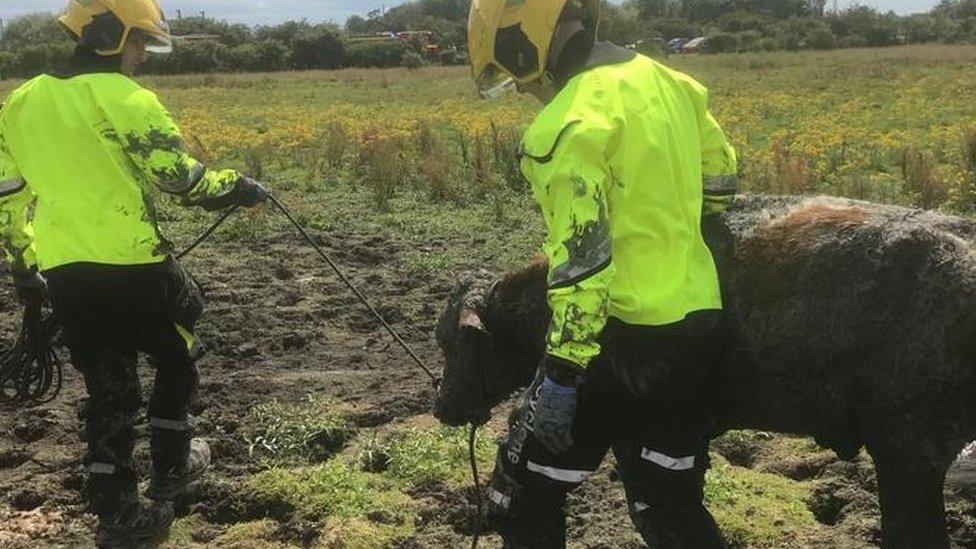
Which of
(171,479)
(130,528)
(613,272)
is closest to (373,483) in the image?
(171,479)

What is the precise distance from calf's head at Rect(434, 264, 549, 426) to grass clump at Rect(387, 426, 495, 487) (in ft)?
3.52

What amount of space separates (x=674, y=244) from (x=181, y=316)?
2.51 m

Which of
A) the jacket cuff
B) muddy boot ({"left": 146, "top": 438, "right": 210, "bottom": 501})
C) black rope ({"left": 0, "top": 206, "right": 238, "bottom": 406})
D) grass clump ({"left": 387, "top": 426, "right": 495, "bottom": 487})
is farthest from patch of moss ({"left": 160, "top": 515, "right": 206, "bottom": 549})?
the jacket cuff

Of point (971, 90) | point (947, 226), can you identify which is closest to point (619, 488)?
point (947, 226)

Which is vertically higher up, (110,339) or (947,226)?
(947,226)

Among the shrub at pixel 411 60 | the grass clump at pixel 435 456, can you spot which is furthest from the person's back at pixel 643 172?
the shrub at pixel 411 60

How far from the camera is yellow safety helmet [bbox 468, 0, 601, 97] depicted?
9.84 ft

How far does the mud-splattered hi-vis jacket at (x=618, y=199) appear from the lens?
109 inches

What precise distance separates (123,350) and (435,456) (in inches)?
61.7

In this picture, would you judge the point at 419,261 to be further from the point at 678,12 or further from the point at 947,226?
the point at 678,12

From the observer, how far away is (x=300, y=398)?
621cm

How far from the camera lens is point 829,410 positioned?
10.1ft

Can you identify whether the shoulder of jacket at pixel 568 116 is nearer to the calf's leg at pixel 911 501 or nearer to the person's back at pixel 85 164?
the calf's leg at pixel 911 501

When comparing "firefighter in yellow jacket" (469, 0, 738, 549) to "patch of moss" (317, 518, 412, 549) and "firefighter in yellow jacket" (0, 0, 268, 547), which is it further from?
"firefighter in yellow jacket" (0, 0, 268, 547)
